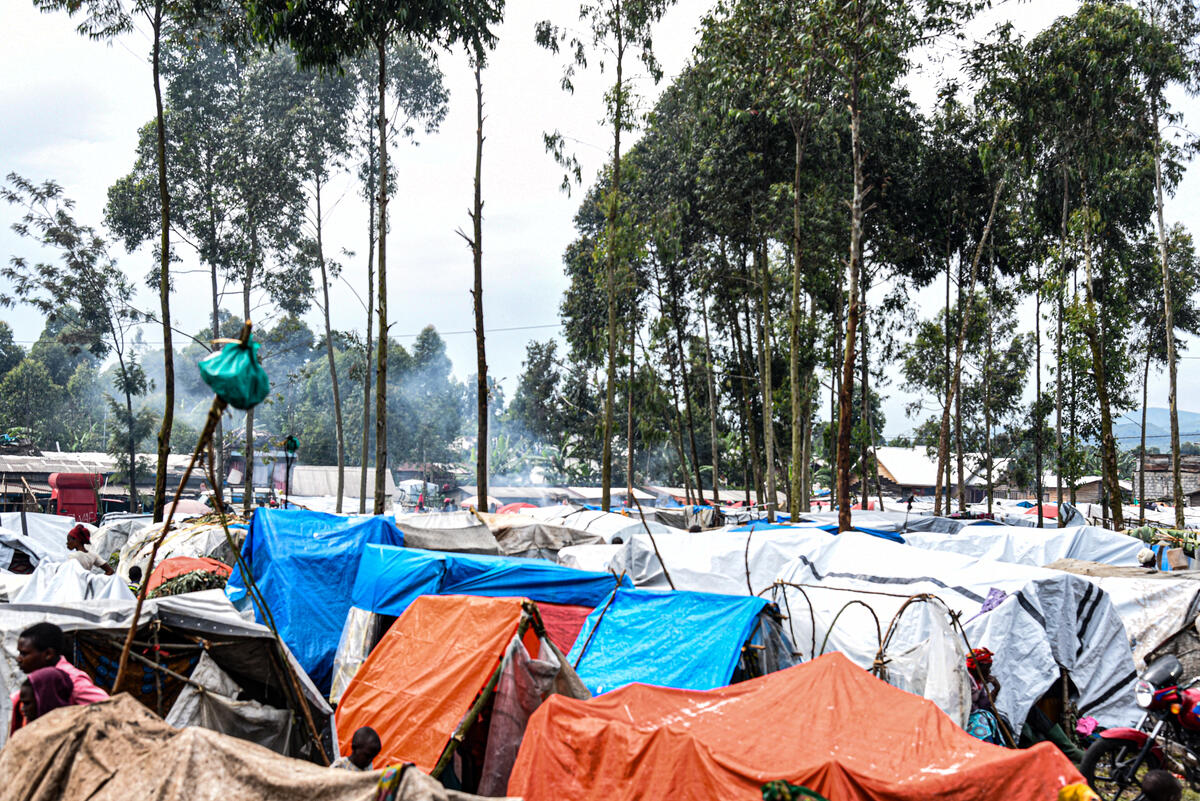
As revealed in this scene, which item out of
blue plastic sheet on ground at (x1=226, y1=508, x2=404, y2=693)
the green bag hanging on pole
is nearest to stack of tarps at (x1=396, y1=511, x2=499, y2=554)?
blue plastic sheet on ground at (x1=226, y1=508, x2=404, y2=693)

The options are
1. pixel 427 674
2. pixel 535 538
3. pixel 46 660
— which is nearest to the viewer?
pixel 46 660

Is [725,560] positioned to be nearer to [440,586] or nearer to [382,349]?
[440,586]

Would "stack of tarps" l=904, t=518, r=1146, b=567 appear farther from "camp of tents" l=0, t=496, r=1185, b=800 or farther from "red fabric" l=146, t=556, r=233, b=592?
"red fabric" l=146, t=556, r=233, b=592

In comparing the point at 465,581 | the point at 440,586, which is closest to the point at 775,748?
the point at 440,586

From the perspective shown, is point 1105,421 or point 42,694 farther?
point 1105,421

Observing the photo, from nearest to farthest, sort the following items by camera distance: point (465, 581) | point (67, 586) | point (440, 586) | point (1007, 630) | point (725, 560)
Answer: point (1007, 630) → point (440, 586) → point (67, 586) → point (465, 581) → point (725, 560)

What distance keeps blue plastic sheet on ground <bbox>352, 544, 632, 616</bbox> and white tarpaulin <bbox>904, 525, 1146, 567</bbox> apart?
27.8ft

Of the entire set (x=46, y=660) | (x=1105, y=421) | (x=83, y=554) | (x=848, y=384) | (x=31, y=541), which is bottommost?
(x=31, y=541)

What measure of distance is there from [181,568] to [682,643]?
26.9 feet

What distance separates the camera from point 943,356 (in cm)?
3397

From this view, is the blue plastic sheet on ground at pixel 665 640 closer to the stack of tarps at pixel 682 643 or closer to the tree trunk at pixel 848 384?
the stack of tarps at pixel 682 643

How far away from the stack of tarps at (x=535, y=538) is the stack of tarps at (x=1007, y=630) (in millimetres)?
6141

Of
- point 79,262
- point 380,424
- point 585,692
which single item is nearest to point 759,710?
point 585,692

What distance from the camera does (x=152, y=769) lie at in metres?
3.84
